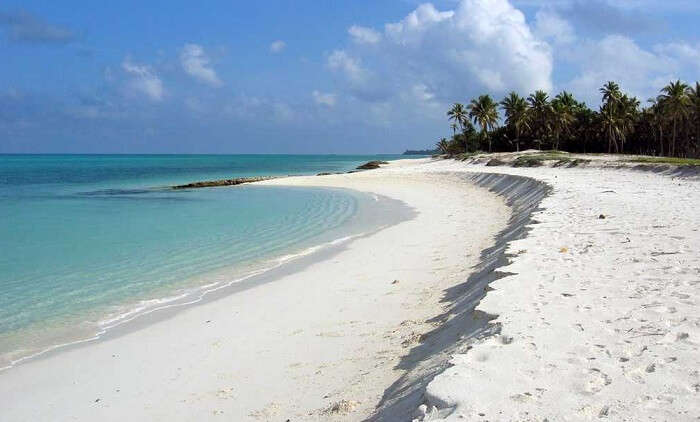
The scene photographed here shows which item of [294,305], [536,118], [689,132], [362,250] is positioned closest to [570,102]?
[536,118]

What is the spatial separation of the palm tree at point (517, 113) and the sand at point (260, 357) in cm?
7785

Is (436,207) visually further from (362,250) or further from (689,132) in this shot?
(689,132)

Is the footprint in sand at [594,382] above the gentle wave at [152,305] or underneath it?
above

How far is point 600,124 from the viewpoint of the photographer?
74.1 meters

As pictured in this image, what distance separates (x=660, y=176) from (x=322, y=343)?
2693cm

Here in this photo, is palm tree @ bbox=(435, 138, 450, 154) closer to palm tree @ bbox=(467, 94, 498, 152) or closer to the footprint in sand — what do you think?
palm tree @ bbox=(467, 94, 498, 152)

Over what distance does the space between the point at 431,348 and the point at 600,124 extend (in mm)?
77113

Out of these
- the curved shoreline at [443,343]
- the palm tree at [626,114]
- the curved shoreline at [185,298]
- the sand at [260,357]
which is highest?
the palm tree at [626,114]

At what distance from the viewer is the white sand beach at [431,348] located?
4191mm

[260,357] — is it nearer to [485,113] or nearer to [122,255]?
[122,255]

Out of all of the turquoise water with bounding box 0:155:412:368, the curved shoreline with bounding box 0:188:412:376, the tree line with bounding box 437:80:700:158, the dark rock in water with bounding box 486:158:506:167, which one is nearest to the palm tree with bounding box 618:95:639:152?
the tree line with bounding box 437:80:700:158

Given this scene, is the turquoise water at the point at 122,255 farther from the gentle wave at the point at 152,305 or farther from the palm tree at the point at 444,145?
the palm tree at the point at 444,145

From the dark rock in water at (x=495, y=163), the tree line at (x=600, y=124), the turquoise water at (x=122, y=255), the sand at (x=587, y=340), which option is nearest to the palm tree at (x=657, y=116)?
the tree line at (x=600, y=124)

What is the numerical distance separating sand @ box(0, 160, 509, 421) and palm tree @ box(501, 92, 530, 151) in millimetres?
77847
